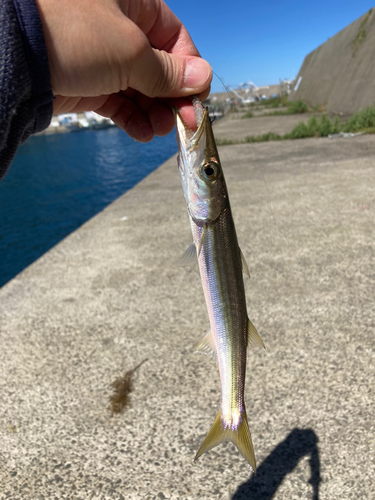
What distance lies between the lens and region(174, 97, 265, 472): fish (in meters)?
1.96

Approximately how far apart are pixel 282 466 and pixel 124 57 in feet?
9.04

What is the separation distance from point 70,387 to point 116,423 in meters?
0.68

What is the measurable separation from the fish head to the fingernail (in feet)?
0.53

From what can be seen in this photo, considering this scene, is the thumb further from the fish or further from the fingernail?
the fish

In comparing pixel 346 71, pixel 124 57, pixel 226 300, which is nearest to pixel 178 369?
pixel 226 300

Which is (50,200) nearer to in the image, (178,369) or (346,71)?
(178,369)

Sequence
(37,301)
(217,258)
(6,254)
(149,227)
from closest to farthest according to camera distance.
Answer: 1. (217,258)
2. (37,301)
3. (149,227)
4. (6,254)

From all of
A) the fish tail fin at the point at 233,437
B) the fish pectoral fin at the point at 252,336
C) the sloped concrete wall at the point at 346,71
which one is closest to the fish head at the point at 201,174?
the fish pectoral fin at the point at 252,336

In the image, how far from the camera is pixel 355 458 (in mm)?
2615

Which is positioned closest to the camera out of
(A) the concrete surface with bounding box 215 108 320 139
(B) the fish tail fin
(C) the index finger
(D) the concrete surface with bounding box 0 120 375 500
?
(B) the fish tail fin

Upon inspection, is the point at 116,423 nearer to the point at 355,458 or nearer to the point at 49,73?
the point at 355,458

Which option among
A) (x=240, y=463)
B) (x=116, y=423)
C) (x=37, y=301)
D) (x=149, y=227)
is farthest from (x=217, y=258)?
(x=149, y=227)

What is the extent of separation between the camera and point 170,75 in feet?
6.81

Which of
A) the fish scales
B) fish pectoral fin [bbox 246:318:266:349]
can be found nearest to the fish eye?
the fish scales
